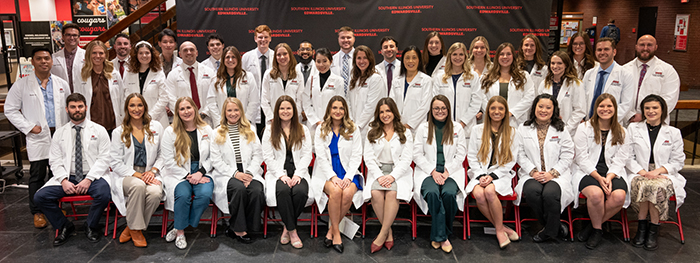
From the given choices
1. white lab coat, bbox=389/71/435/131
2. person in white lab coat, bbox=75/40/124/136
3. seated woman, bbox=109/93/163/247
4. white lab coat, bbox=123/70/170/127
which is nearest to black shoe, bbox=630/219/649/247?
white lab coat, bbox=389/71/435/131

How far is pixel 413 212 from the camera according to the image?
12.1ft

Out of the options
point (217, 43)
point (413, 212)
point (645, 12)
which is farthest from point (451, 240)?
point (645, 12)

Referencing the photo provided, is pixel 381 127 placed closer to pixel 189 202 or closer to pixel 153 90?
pixel 189 202

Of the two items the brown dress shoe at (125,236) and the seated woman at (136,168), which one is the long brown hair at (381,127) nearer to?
the seated woman at (136,168)

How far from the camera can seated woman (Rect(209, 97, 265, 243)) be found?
11.7ft

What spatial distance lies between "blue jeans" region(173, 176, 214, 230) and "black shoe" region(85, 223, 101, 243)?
0.69 m

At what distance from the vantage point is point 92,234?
3.64 meters

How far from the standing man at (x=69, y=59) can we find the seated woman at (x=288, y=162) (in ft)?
7.20

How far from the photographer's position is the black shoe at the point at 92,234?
11.9 feet

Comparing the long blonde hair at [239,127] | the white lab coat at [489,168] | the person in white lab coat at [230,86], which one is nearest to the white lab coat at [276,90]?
the person in white lab coat at [230,86]

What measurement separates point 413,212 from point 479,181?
58cm

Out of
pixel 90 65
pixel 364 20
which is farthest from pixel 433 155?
pixel 90 65

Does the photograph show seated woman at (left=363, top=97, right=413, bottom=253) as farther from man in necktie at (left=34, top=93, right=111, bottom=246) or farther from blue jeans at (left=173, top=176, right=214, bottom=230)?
man in necktie at (left=34, top=93, right=111, bottom=246)

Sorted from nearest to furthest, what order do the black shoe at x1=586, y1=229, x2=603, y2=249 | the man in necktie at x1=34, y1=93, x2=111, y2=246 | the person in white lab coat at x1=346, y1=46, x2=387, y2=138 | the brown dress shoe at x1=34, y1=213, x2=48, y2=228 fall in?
the black shoe at x1=586, y1=229, x2=603, y2=249, the man in necktie at x1=34, y1=93, x2=111, y2=246, the brown dress shoe at x1=34, y1=213, x2=48, y2=228, the person in white lab coat at x1=346, y1=46, x2=387, y2=138
